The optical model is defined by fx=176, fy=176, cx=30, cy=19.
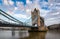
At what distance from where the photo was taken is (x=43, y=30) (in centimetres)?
2169

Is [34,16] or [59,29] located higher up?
[34,16]

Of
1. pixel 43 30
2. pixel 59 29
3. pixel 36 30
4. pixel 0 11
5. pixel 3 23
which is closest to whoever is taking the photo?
pixel 3 23

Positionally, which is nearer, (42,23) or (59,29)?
(42,23)

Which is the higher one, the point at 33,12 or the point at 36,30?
the point at 33,12

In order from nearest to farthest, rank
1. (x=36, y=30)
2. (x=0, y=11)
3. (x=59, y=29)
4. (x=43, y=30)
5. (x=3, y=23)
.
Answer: (x=3, y=23), (x=0, y=11), (x=36, y=30), (x=43, y=30), (x=59, y=29)

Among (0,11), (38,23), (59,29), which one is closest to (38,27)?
(38,23)

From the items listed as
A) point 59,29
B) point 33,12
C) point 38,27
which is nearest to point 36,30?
point 38,27

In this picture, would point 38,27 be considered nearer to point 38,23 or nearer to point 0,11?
point 38,23

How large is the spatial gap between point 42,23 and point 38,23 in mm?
768

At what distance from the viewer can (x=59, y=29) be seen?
942 inches

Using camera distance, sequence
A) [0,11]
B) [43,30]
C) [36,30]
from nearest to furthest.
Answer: [0,11], [36,30], [43,30]

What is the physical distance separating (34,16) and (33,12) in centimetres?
75

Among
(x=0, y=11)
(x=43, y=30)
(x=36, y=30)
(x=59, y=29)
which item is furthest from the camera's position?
(x=59, y=29)

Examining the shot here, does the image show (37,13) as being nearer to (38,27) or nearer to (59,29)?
(38,27)
